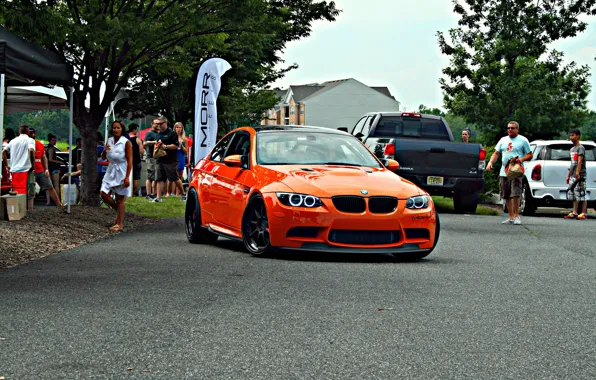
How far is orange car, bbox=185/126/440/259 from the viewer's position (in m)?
10.2

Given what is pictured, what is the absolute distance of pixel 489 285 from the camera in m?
8.77

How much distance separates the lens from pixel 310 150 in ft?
38.5

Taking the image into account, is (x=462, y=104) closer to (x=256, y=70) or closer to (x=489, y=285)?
(x=256, y=70)

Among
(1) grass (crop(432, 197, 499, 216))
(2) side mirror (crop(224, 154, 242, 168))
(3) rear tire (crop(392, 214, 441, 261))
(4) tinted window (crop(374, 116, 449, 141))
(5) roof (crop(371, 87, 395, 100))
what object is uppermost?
(5) roof (crop(371, 87, 395, 100))

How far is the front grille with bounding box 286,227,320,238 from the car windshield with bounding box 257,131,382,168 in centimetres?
134

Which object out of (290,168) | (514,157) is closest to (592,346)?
(290,168)

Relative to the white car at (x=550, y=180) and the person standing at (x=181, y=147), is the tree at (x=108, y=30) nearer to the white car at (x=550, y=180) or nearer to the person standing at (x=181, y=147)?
the person standing at (x=181, y=147)

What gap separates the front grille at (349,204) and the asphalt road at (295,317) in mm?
558

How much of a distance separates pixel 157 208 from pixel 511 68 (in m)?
30.7

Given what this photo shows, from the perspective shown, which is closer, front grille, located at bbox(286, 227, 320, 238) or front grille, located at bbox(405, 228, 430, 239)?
front grille, located at bbox(286, 227, 320, 238)

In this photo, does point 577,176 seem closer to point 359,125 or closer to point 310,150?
point 359,125

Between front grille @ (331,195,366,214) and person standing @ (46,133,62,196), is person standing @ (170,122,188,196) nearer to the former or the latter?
person standing @ (46,133,62,196)

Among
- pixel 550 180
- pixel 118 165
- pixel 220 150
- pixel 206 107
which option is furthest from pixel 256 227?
pixel 550 180

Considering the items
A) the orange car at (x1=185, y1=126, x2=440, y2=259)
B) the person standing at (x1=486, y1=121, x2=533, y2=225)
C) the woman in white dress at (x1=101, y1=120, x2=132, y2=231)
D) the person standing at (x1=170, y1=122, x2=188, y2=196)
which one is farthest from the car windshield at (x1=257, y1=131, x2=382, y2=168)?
the person standing at (x1=170, y1=122, x2=188, y2=196)
